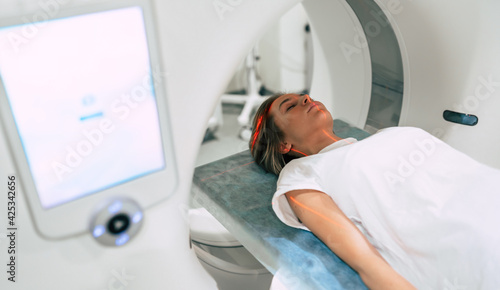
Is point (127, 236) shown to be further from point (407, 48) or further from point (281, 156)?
point (407, 48)

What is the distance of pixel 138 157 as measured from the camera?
26.5 inches

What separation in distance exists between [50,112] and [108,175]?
13cm

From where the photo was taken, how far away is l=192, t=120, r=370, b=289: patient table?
1036 millimetres

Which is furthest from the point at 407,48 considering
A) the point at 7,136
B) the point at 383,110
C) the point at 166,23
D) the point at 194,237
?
the point at 7,136
